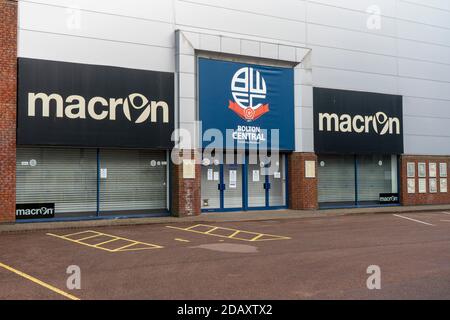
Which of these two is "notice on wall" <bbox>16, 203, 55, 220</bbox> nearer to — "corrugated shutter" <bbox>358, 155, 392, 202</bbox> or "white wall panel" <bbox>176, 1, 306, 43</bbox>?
"white wall panel" <bbox>176, 1, 306, 43</bbox>

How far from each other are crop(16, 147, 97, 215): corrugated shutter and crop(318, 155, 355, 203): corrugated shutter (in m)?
11.3

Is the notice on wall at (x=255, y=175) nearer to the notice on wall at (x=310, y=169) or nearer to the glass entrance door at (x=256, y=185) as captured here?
the glass entrance door at (x=256, y=185)

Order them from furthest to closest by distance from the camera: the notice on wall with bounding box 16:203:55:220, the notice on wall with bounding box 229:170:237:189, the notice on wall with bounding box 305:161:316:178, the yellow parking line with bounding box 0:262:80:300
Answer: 1. the notice on wall with bounding box 305:161:316:178
2. the notice on wall with bounding box 229:170:237:189
3. the notice on wall with bounding box 16:203:55:220
4. the yellow parking line with bounding box 0:262:80:300

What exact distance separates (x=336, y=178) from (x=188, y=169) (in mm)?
8679

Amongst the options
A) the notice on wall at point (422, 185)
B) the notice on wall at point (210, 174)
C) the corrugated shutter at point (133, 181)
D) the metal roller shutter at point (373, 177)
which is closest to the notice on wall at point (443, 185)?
the notice on wall at point (422, 185)

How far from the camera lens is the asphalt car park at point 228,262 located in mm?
7434

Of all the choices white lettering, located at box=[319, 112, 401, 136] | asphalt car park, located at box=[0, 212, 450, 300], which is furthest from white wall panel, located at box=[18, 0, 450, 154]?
asphalt car park, located at box=[0, 212, 450, 300]

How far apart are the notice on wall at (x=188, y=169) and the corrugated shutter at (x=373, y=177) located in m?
9.94

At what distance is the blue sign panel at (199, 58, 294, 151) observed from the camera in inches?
812

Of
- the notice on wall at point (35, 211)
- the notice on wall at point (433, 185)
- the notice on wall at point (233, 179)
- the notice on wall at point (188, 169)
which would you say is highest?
the notice on wall at point (188, 169)

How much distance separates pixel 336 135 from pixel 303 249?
13.1 m

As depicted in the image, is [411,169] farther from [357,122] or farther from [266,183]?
[266,183]

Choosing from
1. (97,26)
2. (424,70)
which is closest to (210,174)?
(97,26)
